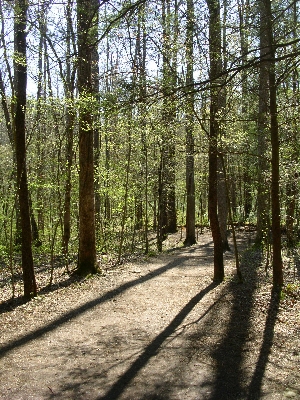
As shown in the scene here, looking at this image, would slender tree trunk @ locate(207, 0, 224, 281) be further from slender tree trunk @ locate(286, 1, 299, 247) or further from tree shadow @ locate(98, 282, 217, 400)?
tree shadow @ locate(98, 282, 217, 400)

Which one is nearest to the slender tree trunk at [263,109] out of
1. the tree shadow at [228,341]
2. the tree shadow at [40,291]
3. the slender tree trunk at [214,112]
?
the slender tree trunk at [214,112]

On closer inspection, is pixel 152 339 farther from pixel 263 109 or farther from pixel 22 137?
pixel 263 109

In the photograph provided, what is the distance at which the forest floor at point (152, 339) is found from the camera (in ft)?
14.8

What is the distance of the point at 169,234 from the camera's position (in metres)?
21.4

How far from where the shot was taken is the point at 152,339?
6.01 m

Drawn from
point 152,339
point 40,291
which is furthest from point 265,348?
point 40,291

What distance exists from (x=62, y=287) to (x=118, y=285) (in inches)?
51.9

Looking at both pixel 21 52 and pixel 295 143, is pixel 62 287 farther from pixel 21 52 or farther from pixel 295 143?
pixel 295 143

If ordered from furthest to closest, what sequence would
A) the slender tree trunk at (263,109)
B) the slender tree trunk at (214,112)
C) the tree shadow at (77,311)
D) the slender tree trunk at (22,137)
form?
the slender tree trunk at (22,137)
the slender tree trunk at (214,112)
the tree shadow at (77,311)
the slender tree trunk at (263,109)

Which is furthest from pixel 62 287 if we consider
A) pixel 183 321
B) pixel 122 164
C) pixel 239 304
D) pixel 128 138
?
pixel 122 164

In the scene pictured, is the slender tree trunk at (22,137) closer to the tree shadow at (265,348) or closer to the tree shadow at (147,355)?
the tree shadow at (147,355)

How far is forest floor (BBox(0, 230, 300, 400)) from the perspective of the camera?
14.8ft

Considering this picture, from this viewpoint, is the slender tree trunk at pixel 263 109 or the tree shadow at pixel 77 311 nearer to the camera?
the slender tree trunk at pixel 263 109

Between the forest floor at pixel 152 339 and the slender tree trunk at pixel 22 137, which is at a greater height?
the slender tree trunk at pixel 22 137
